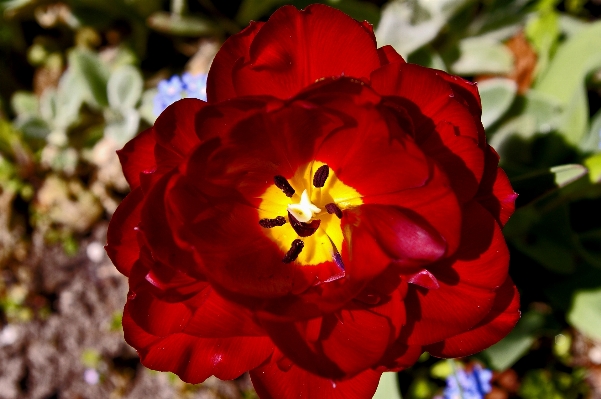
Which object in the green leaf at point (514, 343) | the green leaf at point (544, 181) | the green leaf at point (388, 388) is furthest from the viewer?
the green leaf at point (514, 343)

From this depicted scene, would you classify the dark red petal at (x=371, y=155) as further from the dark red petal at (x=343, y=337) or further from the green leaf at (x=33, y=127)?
the green leaf at (x=33, y=127)

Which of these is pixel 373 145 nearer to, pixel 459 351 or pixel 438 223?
pixel 438 223

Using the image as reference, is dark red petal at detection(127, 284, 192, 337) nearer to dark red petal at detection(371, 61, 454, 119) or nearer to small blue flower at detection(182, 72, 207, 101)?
dark red petal at detection(371, 61, 454, 119)

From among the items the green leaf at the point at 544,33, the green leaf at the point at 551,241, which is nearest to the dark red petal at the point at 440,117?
the green leaf at the point at 551,241

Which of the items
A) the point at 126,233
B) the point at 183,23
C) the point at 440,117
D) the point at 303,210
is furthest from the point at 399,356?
the point at 183,23

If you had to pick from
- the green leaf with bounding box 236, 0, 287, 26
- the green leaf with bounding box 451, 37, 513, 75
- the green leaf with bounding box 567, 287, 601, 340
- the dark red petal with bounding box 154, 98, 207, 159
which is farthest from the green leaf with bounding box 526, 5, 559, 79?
the dark red petal with bounding box 154, 98, 207, 159

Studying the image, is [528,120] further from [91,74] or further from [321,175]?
[91,74]
